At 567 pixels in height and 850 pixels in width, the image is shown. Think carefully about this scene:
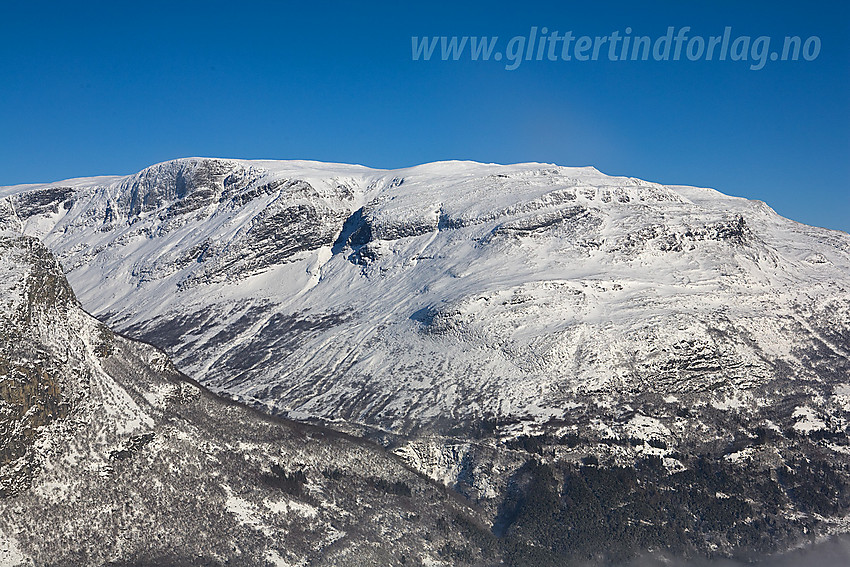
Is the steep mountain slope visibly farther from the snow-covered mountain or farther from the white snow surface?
Answer: the white snow surface

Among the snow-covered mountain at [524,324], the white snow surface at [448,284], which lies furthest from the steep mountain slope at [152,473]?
the white snow surface at [448,284]

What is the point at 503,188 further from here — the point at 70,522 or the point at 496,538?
the point at 70,522

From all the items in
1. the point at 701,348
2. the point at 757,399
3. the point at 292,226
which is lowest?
the point at 757,399

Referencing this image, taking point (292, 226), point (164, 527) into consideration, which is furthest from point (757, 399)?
point (292, 226)

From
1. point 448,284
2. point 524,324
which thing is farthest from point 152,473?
point 448,284

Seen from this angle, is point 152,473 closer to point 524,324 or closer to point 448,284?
point 524,324

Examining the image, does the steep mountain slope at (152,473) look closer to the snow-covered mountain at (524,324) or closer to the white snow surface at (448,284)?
the snow-covered mountain at (524,324)
